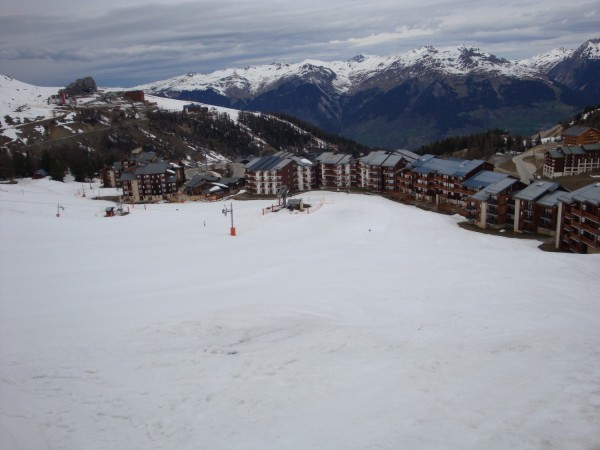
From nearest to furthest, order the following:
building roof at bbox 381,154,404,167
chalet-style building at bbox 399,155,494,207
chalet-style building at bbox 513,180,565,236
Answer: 1. chalet-style building at bbox 513,180,565,236
2. chalet-style building at bbox 399,155,494,207
3. building roof at bbox 381,154,404,167

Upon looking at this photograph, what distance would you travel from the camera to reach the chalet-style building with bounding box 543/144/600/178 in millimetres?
77000

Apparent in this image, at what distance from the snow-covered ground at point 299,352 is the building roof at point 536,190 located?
63.4ft

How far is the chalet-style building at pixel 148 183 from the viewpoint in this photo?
95000 millimetres

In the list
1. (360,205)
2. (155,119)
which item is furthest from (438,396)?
(155,119)

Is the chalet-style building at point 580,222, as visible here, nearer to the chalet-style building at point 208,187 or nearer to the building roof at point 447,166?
the building roof at point 447,166

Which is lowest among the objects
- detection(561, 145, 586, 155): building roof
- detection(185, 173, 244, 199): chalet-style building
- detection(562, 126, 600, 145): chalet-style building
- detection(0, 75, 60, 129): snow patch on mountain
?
detection(185, 173, 244, 199): chalet-style building

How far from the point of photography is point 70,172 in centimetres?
12038

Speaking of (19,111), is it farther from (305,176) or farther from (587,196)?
(587,196)

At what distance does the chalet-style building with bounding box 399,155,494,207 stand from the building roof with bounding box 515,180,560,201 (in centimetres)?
1274

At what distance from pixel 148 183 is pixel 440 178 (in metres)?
61.0

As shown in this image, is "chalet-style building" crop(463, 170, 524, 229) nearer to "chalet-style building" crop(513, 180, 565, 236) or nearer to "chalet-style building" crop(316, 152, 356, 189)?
"chalet-style building" crop(513, 180, 565, 236)

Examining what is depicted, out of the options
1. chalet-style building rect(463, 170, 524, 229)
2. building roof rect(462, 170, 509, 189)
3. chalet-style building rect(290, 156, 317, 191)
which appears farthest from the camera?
chalet-style building rect(290, 156, 317, 191)

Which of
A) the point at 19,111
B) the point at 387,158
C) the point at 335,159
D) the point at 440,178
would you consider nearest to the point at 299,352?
the point at 440,178

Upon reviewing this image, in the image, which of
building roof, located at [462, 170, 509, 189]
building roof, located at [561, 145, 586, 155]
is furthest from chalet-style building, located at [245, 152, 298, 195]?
building roof, located at [561, 145, 586, 155]
